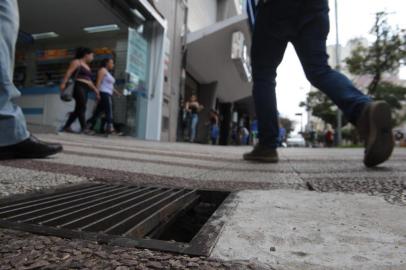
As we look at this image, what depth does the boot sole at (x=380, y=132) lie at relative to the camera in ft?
7.39

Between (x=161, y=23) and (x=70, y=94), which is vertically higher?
(x=161, y=23)

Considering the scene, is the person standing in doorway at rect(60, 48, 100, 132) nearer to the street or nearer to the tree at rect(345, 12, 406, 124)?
the street

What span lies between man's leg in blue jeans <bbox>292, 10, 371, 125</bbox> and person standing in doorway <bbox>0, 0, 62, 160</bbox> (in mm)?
1934

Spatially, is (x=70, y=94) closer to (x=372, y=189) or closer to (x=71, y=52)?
(x=71, y=52)

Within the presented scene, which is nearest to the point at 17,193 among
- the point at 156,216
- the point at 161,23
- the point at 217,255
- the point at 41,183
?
the point at 41,183

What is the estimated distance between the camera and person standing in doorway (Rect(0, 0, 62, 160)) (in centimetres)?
189

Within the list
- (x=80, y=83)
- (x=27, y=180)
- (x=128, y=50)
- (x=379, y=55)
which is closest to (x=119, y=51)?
(x=128, y=50)

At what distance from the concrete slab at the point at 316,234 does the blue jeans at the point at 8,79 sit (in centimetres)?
142

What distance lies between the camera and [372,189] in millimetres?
1524

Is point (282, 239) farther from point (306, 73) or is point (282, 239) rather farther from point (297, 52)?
point (297, 52)

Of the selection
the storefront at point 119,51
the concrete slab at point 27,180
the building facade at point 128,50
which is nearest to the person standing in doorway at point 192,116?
the building facade at point 128,50

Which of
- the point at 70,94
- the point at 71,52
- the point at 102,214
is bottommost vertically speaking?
the point at 102,214

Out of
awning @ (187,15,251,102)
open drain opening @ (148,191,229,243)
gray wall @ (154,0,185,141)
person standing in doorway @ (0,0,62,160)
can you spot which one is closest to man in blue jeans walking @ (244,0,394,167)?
open drain opening @ (148,191,229,243)

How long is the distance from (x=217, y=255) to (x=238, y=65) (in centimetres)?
1423
